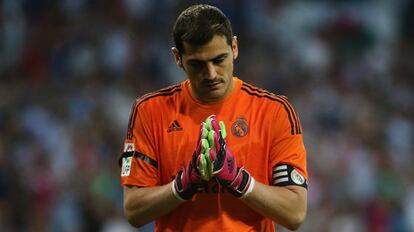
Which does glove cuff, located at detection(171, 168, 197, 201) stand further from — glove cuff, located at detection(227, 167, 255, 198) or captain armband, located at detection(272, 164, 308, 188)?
captain armband, located at detection(272, 164, 308, 188)

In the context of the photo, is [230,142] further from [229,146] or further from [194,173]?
[194,173]

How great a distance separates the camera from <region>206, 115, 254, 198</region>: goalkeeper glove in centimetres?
409

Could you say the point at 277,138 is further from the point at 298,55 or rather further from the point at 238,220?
the point at 298,55

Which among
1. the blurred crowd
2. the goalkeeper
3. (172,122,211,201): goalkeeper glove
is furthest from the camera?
the blurred crowd

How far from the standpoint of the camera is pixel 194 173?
4.17 metres

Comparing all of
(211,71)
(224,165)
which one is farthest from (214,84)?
(224,165)

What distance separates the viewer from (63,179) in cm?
1011

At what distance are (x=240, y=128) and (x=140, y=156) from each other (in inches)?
17.3

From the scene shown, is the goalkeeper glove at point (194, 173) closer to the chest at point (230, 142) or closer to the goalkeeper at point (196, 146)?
the goalkeeper at point (196, 146)

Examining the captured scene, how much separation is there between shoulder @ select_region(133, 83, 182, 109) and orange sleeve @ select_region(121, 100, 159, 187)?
3cm

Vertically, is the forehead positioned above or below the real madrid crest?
above

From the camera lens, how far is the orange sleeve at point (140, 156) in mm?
4504

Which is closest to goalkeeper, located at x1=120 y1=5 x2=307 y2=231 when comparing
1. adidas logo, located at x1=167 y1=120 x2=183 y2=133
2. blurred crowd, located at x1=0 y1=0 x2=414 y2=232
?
adidas logo, located at x1=167 y1=120 x2=183 y2=133

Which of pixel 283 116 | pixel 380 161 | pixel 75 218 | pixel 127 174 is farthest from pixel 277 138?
pixel 380 161
